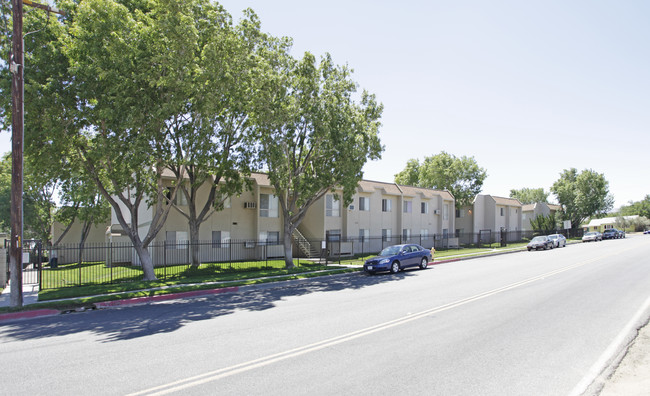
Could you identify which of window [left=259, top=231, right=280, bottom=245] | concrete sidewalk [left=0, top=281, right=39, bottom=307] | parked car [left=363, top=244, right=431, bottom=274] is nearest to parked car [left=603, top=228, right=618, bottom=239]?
parked car [left=363, top=244, right=431, bottom=274]

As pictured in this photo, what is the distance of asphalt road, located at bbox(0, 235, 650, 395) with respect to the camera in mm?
5684

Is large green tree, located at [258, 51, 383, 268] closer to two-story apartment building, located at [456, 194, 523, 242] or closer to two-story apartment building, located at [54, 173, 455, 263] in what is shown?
two-story apartment building, located at [54, 173, 455, 263]

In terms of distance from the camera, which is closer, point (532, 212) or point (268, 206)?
point (268, 206)

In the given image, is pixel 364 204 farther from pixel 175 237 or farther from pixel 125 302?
pixel 125 302

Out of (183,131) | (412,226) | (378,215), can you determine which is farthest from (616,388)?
(412,226)

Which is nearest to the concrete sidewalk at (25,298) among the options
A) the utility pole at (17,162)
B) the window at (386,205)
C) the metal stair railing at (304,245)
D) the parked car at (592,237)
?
the utility pole at (17,162)

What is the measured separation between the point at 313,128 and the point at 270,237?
11.5 metres

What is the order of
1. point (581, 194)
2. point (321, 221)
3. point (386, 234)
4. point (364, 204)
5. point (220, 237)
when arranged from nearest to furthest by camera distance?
point (220, 237) → point (321, 221) → point (364, 204) → point (386, 234) → point (581, 194)

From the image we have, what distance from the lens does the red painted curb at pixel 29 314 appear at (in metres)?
11.7

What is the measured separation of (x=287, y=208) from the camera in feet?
82.5

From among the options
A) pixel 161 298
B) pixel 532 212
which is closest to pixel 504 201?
pixel 532 212

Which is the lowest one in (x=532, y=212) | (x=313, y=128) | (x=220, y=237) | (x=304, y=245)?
(x=304, y=245)

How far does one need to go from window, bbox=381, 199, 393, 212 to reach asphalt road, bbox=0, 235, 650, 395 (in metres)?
26.1

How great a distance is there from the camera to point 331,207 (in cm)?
3469
